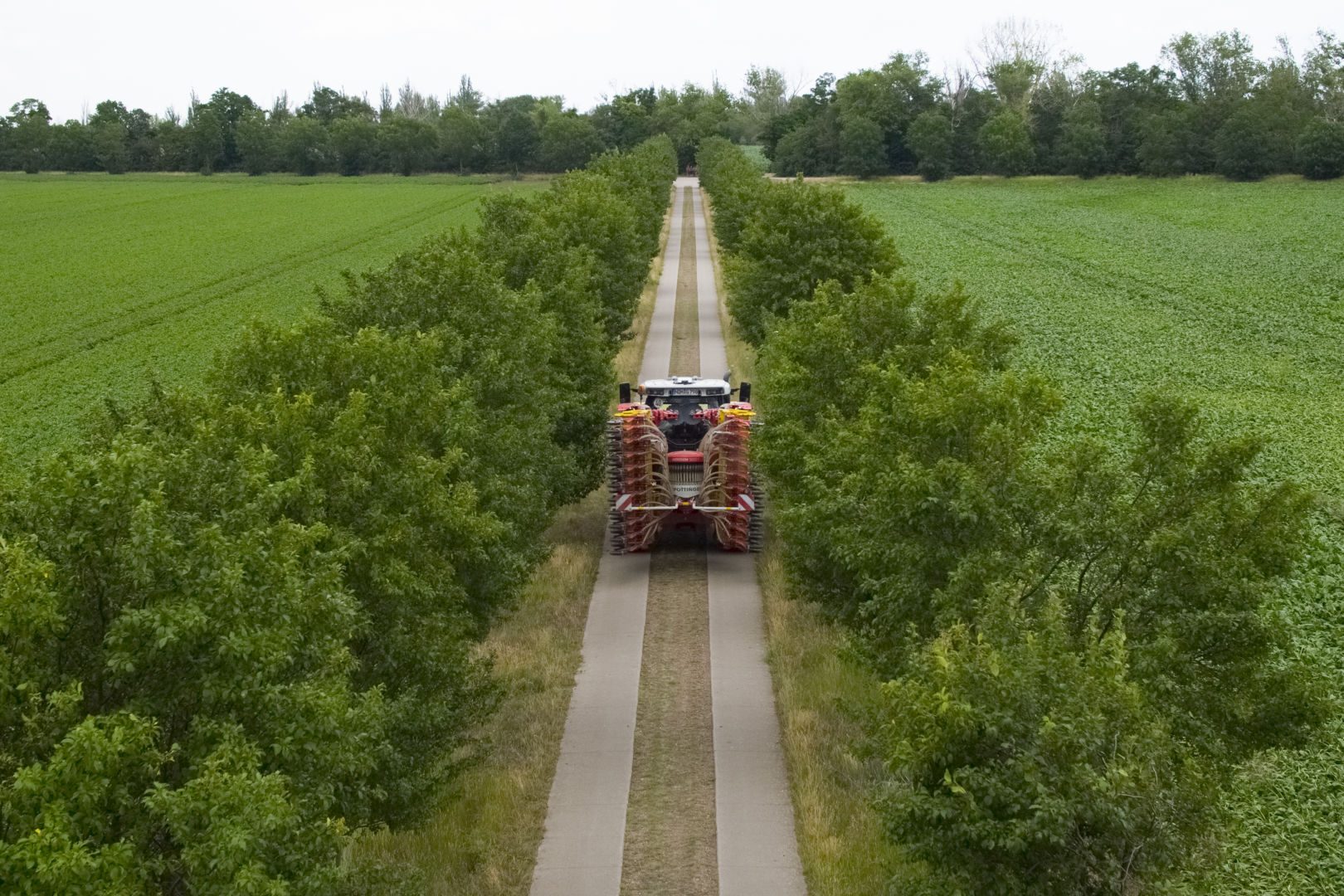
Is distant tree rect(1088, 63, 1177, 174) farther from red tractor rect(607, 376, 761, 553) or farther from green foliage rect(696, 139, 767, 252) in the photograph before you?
red tractor rect(607, 376, 761, 553)

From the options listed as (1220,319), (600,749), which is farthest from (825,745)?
(1220,319)

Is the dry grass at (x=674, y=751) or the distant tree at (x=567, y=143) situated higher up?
the distant tree at (x=567, y=143)

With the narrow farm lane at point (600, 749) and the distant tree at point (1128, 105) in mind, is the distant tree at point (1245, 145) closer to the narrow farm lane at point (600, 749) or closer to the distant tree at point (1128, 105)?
the distant tree at point (1128, 105)

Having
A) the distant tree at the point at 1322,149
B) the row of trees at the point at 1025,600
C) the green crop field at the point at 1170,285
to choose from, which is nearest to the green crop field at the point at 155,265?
the row of trees at the point at 1025,600

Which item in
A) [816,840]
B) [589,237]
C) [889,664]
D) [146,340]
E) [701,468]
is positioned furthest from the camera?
[146,340]

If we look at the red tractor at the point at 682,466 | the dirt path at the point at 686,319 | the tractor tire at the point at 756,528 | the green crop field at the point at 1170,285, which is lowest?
the dirt path at the point at 686,319

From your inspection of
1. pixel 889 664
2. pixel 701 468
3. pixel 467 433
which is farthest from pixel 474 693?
pixel 701 468

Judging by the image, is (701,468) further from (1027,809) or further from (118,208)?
(118,208)
